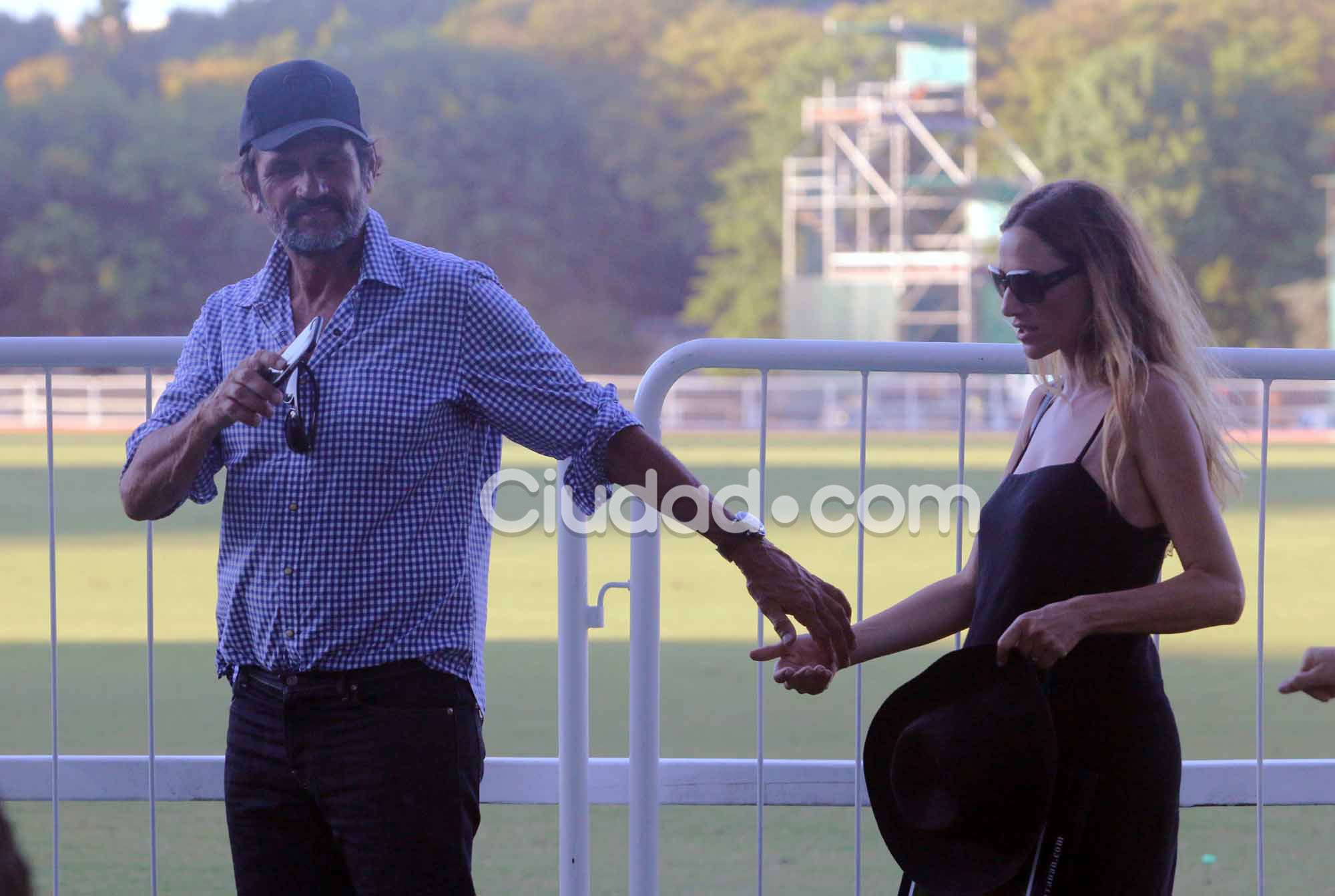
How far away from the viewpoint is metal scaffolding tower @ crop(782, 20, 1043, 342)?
1879 inches

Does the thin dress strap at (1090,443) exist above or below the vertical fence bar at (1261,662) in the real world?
above

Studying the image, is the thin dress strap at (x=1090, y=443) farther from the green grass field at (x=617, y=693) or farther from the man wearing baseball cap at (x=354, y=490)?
the green grass field at (x=617, y=693)

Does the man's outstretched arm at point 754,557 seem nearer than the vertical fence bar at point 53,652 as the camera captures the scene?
Yes

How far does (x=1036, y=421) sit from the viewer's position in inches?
98.4

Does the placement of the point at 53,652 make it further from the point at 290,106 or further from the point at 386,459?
the point at 290,106

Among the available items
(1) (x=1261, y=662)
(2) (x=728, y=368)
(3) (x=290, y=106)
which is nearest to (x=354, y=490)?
Result: (3) (x=290, y=106)

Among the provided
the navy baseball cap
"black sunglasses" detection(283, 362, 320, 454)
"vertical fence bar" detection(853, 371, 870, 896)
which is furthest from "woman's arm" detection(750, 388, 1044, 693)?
the navy baseball cap

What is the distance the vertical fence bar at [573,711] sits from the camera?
9.84 feet

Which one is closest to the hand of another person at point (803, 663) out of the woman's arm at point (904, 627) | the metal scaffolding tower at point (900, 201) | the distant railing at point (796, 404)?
the woman's arm at point (904, 627)

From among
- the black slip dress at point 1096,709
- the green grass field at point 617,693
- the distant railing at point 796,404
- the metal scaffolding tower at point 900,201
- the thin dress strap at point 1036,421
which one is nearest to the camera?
the black slip dress at point 1096,709

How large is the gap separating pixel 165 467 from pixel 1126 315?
148 cm

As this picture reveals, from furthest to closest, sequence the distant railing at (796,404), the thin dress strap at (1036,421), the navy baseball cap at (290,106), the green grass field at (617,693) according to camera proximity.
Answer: the distant railing at (796,404) < the green grass field at (617,693) < the thin dress strap at (1036,421) < the navy baseball cap at (290,106)

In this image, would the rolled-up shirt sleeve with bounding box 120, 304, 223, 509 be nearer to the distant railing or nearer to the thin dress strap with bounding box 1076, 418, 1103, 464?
the thin dress strap with bounding box 1076, 418, 1103, 464

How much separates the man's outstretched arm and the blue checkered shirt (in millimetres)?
43
